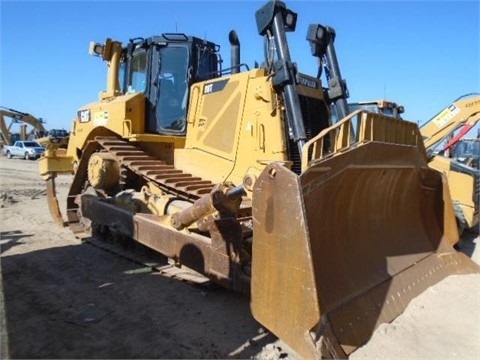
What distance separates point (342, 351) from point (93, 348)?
1912 millimetres

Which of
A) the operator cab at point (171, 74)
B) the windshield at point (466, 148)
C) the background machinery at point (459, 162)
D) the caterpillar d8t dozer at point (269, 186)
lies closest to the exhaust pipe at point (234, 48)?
the caterpillar d8t dozer at point (269, 186)

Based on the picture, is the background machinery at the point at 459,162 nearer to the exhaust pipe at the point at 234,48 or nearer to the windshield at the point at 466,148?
the exhaust pipe at the point at 234,48

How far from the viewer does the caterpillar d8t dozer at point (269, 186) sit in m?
3.15

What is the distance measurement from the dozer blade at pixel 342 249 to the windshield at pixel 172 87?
10.2ft

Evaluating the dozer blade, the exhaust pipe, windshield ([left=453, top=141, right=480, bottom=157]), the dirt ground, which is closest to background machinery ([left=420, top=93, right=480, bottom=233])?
the dozer blade

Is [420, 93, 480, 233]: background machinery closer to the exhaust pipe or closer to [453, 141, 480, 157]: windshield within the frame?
the exhaust pipe

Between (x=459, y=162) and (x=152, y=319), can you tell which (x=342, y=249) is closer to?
(x=152, y=319)

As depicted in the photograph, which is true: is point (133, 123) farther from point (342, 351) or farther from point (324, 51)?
point (342, 351)

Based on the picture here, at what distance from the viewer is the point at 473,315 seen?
399 cm

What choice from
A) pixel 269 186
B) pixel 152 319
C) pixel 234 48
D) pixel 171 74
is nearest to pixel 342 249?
pixel 269 186

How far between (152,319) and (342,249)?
1.83 meters

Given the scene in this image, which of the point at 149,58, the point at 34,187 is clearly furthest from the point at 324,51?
the point at 34,187

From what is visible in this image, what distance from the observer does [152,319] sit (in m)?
3.98

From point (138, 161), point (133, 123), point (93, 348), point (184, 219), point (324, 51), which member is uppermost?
point (324, 51)
